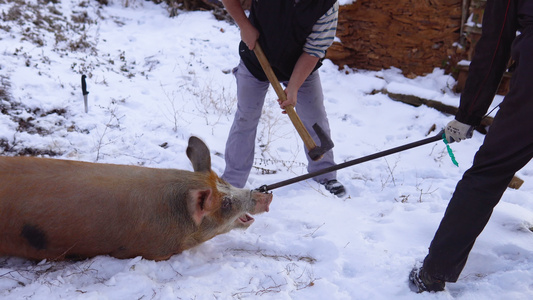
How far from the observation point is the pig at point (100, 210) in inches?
115

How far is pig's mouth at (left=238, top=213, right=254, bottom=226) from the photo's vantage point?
3664mm

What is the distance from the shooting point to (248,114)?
420 cm

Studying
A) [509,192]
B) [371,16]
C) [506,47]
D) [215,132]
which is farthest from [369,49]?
[506,47]

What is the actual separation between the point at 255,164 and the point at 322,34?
6.37 feet

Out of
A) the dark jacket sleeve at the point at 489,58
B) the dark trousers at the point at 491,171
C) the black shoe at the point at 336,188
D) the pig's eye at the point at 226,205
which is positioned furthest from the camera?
the black shoe at the point at 336,188

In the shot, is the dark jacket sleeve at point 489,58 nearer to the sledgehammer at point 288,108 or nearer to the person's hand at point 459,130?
the person's hand at point 459,130

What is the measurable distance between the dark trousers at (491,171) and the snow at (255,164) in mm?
351

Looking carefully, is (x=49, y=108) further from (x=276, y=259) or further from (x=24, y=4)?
(x=24, y=4)

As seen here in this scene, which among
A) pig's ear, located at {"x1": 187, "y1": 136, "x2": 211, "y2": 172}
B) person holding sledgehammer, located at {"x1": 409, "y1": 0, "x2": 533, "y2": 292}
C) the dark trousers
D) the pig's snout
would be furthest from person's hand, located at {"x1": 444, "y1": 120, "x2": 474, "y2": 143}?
pig's ear, located at {"x1": 187, "y1": 136, "x2": 211, "y2": 172}

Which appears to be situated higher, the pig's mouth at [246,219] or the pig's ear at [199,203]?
the pig's ear at [199,203]

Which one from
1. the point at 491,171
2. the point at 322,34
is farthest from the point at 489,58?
the point at 322,34

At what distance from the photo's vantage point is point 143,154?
A: 189 inches

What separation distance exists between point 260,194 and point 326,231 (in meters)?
0.63

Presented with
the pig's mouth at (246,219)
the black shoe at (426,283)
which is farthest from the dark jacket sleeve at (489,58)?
the pig's mouth at (246,219)
